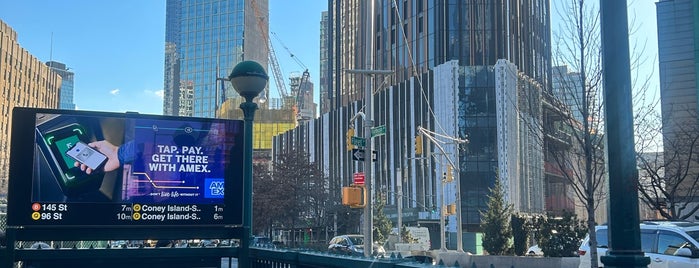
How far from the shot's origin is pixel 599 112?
14602 mm

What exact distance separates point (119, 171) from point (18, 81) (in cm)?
11433

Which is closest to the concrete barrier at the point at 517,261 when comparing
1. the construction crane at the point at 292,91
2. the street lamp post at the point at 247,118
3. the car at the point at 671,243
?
the car at the point at 671,243

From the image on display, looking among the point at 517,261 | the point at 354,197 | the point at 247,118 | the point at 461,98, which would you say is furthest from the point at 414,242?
the point at 247,118

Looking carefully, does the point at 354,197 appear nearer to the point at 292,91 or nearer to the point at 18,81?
the point at 18,81

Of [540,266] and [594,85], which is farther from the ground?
[594,85]

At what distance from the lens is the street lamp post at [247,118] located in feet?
30.5

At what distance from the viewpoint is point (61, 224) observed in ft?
27.3

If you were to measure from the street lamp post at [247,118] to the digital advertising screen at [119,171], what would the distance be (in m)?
0.23

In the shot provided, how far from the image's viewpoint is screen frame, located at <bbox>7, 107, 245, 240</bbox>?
26.9 feet

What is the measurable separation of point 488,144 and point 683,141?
32906 mm

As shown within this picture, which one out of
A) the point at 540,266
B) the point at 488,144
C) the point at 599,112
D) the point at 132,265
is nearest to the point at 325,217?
the point at 488,144

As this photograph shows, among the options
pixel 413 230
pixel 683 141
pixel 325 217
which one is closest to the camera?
pixel 683 141

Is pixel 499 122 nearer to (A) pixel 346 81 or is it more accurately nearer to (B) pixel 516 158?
(B) pixel 516 158

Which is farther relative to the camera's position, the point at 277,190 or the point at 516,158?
the point at 516,158
